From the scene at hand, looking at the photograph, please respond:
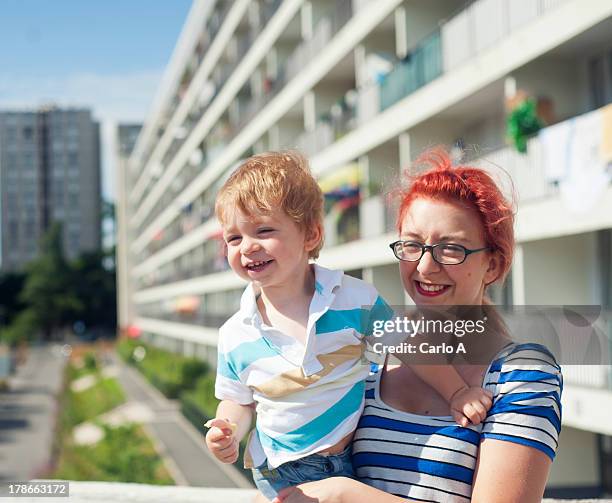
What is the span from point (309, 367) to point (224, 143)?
33925 millimetres

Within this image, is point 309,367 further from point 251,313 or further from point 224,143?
point 224,143

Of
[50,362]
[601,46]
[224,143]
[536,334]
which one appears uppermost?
[224,143]

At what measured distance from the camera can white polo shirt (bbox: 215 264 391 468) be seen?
84.0 inches

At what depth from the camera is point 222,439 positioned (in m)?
2.10

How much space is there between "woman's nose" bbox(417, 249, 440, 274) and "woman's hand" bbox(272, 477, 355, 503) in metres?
0.52

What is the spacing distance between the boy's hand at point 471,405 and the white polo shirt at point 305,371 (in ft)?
0.95

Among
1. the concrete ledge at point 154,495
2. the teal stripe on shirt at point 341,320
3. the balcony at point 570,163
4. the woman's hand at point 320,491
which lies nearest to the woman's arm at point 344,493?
the woman's hand at point 320,491

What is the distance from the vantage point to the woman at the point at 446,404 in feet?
6.06

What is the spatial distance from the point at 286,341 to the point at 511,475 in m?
0.66

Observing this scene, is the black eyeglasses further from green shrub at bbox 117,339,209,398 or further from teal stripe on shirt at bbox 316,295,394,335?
green shrub at bbox 117,339,209,398

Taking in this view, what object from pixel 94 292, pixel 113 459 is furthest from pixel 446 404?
pixel 94 292

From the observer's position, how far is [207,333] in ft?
123

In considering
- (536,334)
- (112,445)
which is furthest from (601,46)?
(112,445)

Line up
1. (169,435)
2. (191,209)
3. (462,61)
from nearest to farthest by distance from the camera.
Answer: (462,61) → (169,435) → (191,209)
